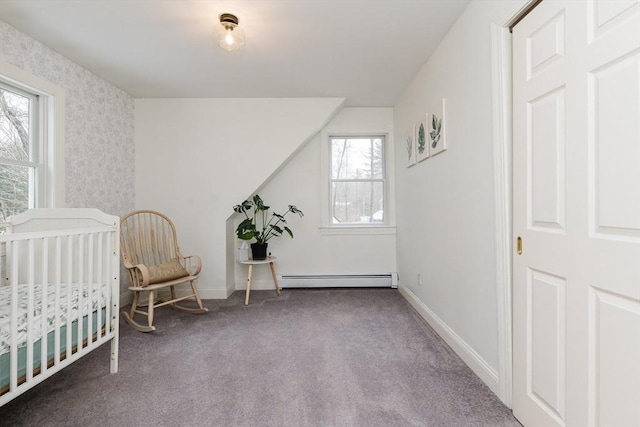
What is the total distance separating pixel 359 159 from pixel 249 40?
2046 mm

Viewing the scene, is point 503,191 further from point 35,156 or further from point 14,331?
point 35,156

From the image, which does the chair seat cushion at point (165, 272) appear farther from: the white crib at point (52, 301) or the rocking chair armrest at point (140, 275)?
the white crib at point (52, 301)

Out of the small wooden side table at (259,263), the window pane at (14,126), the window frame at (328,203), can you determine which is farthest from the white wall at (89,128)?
the window frame at (328,203)

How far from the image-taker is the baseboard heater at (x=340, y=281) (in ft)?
11.7

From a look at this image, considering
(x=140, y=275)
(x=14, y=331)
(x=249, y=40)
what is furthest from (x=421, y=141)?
(x=14, y=331)

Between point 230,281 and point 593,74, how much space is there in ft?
11.5

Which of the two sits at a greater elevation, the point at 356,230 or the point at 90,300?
the point at 356,230

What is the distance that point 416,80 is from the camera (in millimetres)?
2775

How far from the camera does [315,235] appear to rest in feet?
12.2

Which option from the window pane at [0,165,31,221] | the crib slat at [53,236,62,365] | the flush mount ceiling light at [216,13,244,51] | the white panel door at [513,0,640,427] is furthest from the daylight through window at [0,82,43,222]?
the white panel door at [513,0,640,427]

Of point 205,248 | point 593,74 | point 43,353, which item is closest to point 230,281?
point 205,248

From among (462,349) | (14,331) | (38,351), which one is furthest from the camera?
(462,349)

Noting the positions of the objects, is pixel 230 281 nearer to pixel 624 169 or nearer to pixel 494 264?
pixel 494 264

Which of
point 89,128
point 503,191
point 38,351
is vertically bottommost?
point 38,351
